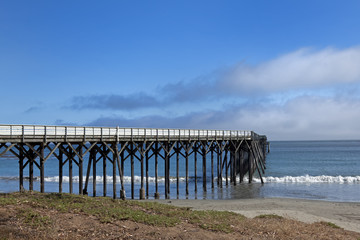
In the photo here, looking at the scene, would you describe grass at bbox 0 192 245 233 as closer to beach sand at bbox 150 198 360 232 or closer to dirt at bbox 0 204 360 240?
dirt at bbox 0 204 360 240

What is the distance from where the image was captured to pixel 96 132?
26078mm

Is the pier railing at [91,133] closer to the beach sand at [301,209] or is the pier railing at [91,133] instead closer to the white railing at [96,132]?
the white railing at [96,132]

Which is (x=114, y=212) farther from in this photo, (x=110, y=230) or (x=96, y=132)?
(x=96, y=132)

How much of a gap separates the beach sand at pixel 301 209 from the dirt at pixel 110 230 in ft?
16.2

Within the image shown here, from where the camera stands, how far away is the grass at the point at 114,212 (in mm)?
14383

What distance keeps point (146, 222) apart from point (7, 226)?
5.23m

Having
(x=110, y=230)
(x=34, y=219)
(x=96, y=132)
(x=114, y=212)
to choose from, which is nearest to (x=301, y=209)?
(x=114, y=212)

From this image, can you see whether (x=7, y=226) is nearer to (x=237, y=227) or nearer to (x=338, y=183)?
(x=237, y=227)

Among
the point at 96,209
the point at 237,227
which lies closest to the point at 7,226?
the point at 96,209

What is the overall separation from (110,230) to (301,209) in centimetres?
1661

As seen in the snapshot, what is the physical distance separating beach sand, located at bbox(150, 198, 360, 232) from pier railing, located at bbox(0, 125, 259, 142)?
7.24 m

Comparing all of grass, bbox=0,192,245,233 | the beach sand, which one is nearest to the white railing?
grass, bbox=0,192,245,233

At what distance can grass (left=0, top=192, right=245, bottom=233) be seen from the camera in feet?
47.2

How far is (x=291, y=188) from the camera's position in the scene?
40.8 meters
